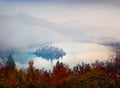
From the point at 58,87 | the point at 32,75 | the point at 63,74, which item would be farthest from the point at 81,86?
the point at 63,74

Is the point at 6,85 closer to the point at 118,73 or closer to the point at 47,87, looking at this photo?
the point at 47,87

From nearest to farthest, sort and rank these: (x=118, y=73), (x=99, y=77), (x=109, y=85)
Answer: (x=109, y=85)
(x=99, y=77)
(x=118, y=73)

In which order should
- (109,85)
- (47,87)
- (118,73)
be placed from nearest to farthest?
(109,85)
(47,87)
(118,73)

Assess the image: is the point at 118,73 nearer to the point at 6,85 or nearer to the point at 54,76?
the point at 54,76

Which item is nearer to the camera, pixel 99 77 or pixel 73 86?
pixel 73 86

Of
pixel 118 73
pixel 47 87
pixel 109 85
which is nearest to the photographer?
pixel 109 85

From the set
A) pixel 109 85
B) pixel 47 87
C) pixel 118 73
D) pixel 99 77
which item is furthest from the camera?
pixel 118 73

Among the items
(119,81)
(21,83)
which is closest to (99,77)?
(119,81)

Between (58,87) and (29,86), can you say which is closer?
(29,86)
